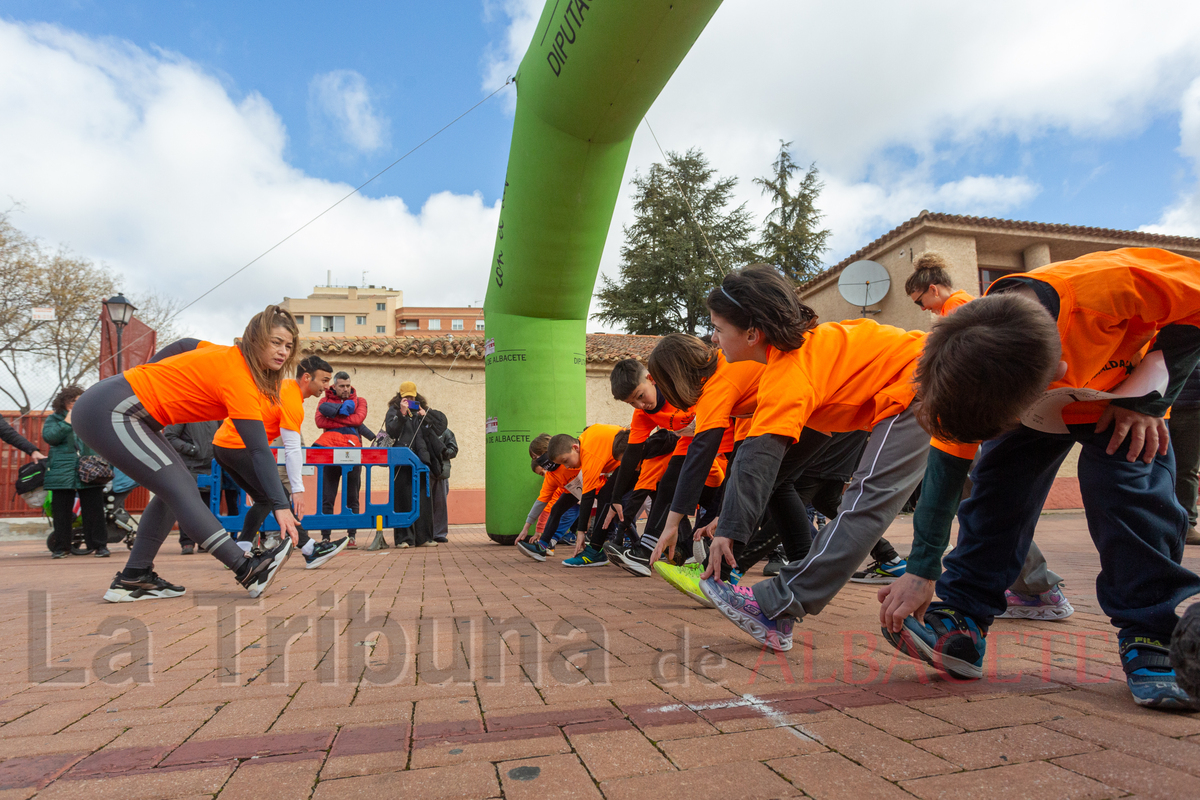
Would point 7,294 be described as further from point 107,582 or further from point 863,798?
point 863,798

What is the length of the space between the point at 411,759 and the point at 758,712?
845mm

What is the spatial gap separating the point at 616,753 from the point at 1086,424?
146 centimetres

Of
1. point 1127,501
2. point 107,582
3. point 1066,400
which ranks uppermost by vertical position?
point 1066,400

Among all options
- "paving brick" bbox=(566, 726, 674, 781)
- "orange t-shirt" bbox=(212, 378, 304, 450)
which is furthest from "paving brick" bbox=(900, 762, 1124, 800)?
"orange t-shirt" bbox=(212, 378, 304, 450)

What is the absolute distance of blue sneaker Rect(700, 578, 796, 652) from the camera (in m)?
2.34

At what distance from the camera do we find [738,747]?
1.52 m

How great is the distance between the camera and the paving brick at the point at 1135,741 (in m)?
1.39

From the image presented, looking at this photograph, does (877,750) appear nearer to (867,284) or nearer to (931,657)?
(931,657)

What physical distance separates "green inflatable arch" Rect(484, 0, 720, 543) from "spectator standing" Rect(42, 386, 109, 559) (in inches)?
156

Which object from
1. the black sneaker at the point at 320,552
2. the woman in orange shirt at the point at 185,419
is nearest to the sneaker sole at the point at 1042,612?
the woman in orange shirt at the point at 185,419

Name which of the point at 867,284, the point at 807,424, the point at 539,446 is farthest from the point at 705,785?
the point at 867,284

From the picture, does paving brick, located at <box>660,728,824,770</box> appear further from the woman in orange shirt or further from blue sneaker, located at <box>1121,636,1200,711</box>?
the woman in orange shirt

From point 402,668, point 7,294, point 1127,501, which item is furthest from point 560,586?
point 7,294

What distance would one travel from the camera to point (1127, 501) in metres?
1.78
